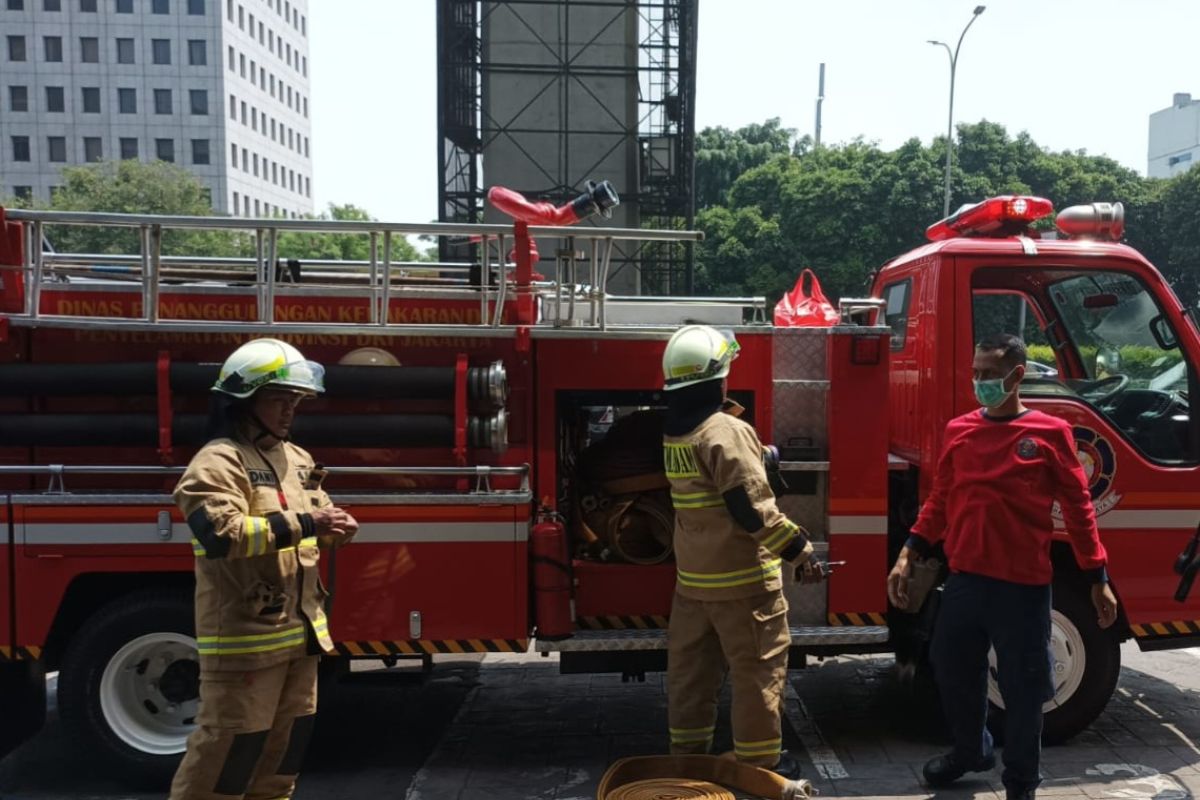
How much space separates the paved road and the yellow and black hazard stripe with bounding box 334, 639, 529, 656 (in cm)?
36

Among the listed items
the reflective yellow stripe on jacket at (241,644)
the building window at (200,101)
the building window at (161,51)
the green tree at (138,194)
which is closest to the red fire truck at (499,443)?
the reflective yellow stripe on jacket at (241,644)

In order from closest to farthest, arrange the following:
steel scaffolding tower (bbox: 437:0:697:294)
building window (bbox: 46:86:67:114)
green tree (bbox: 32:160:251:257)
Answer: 1. steel scaffolding tower (bbox: 437:0:697:294)
2. green tree (bbox: 32:160:251:257)
3. building window (bbox: 46:86:67:114)

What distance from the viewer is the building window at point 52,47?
208 ft

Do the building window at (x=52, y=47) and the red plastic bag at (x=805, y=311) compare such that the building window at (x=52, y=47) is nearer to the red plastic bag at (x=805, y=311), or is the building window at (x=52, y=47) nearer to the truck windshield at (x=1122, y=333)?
the red plastic bag at (x=805, y=311)

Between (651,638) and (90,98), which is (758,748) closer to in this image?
(651,638)

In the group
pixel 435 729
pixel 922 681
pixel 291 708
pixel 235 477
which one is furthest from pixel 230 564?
pixel 922 681

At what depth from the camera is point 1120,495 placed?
4.63 m

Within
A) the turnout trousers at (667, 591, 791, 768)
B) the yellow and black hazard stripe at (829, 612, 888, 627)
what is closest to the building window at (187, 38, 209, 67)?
the yellow and black hazard stripe at (829, 612, 888, 627)

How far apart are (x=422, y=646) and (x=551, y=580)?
0.68m

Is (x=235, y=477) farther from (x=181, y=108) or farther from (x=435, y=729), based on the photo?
(x=181, y=108)

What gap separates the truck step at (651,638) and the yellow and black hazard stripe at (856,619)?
19 millimetres

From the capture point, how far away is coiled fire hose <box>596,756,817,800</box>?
362 centimetres

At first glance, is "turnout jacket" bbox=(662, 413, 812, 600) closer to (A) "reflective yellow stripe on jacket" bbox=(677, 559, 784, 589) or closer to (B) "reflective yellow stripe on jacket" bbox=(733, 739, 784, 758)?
(A) "reflective yellow stripe on jacket" bbox=(677, 559, 784, 589)

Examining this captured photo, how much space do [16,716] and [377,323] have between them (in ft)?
9.28
